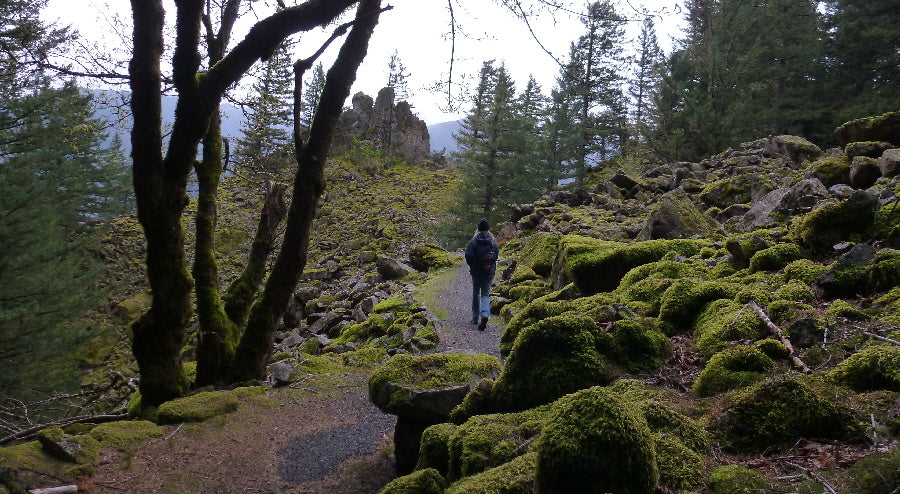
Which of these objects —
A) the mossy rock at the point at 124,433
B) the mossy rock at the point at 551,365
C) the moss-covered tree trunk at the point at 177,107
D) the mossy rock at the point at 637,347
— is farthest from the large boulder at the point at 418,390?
the moss-covered tree trunk at the point at 177,107

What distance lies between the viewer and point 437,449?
3.62 m

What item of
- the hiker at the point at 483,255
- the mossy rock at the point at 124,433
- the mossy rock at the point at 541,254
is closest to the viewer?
the mossy rock at the point at 124,433

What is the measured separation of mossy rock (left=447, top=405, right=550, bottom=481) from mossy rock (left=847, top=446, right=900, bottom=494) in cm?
145

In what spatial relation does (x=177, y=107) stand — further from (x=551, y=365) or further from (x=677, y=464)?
(x=677, y=464)

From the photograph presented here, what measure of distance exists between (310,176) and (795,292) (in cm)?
536

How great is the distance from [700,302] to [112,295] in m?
26.9

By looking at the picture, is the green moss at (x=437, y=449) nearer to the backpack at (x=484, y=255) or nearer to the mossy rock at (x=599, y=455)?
the mossy rock at (x=599, y=455)

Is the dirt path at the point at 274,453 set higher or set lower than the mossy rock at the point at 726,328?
lower

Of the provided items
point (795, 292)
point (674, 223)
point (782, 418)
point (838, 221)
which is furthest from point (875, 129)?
point (782, 418)

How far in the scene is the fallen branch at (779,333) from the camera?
2.83 m

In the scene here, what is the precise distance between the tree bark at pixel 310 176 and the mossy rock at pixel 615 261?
415 centimetres

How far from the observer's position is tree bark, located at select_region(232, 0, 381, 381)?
6.39 metres

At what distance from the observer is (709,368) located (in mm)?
3135

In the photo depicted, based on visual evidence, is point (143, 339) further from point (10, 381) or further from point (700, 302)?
point (10, 381)
